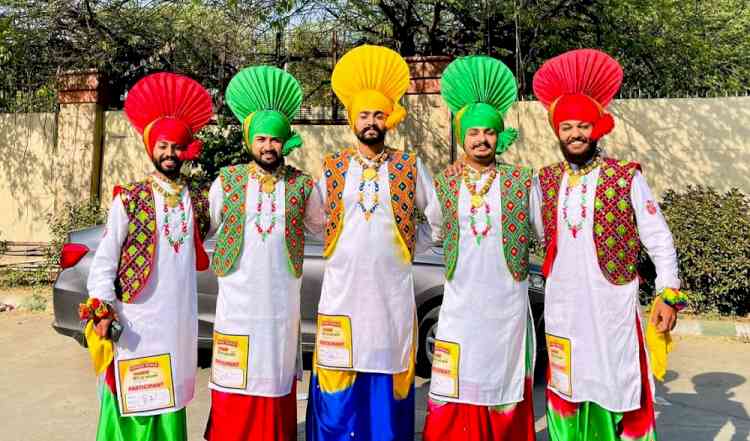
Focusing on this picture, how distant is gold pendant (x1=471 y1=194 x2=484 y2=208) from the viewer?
11.8 ft

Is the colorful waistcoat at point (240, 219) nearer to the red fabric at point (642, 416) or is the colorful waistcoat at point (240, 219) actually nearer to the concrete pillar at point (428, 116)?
the red fabric at point (642, 416)

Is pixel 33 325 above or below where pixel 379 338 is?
below

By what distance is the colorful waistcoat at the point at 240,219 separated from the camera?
3.73m

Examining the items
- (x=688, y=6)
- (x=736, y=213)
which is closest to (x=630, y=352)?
(x=736, y=213)

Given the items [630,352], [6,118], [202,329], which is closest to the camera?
[630,352]

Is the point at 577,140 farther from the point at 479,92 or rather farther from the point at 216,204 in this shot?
the point at 216,204

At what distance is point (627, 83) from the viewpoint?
11.9 meters

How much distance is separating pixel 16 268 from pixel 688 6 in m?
11.2

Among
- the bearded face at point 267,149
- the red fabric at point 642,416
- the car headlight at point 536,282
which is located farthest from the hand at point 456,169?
the car headlight at point 536,282

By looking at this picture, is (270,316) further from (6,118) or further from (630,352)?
(6,118)

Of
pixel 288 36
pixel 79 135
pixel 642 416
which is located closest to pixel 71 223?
pixel 79 135

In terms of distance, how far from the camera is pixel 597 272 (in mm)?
3463

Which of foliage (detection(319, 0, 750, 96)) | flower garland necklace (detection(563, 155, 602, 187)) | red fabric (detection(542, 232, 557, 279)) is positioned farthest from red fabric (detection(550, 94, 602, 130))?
foliage (detection(319, 0, 750, 96))

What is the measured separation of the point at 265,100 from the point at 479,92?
44.1 inches
